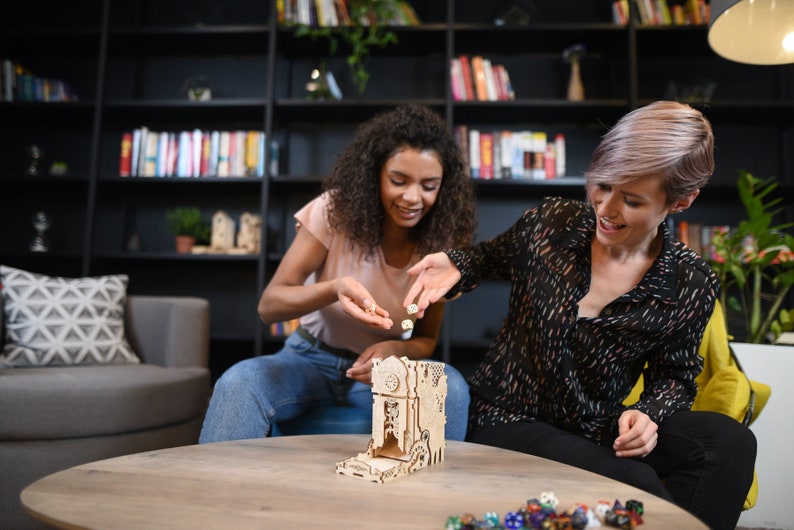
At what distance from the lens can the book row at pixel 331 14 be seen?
3006mm

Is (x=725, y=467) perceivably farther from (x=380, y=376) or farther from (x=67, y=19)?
(x=67, y=19)

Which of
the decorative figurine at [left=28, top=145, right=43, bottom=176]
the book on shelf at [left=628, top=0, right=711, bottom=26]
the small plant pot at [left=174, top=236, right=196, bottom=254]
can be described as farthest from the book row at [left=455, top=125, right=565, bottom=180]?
the decorative figurine at [left=28, top=145, right=43, bottom=176]

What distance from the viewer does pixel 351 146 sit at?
1.68m

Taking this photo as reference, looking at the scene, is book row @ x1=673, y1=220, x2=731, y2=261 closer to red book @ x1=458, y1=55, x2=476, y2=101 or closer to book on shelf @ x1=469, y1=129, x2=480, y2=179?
book on shelf @ x1=469, y1=129, x2=480, y2=179

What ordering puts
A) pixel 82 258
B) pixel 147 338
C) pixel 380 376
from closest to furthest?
pixel 380 376, pixel 147 338, pixel 82 258

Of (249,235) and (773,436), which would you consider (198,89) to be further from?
(773,436)

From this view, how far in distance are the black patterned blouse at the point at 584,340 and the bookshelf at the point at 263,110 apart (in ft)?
5.32

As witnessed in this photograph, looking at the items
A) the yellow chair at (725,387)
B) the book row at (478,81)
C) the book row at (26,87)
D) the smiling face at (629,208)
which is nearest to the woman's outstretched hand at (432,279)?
the smiling face at (629,208)

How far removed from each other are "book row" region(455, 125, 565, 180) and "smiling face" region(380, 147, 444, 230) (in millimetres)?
1518

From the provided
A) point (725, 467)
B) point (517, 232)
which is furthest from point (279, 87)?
point (725, 467)

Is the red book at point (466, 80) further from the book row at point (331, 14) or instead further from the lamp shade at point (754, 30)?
the lamp shade at point (754, 30)

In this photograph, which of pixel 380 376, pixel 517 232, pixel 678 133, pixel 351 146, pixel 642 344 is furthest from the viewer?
pixel 351 146

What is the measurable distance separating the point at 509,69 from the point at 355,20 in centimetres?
90

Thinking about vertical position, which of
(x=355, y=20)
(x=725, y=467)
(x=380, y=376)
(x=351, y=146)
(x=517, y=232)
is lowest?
(x=725, y=467)
